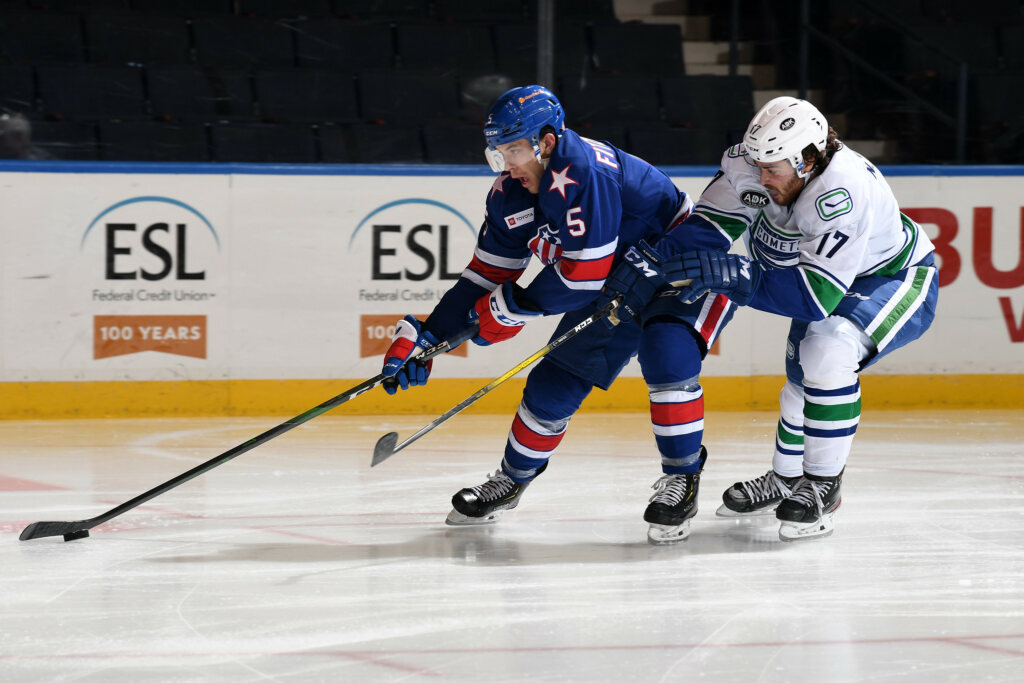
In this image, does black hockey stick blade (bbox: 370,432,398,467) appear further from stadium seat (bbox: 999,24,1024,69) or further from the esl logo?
stadium seat (bbox: 999,24,1024,69)

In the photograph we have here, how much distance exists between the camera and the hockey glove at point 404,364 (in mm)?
3250

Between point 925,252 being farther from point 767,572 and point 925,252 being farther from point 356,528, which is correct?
point 356,528

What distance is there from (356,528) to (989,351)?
4.19m

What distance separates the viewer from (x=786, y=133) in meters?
2.99

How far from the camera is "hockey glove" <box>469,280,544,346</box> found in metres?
3.23

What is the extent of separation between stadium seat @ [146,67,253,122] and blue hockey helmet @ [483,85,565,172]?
3.90 metres

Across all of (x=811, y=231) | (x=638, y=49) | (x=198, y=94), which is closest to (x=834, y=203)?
(x=811, y=231)

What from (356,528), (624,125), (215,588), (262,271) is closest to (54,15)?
(262,271)

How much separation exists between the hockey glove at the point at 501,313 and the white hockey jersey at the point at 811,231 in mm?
420

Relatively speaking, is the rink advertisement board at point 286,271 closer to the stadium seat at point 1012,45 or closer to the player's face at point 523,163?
the stadium seat at point 1012,45

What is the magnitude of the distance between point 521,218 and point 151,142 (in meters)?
3.41

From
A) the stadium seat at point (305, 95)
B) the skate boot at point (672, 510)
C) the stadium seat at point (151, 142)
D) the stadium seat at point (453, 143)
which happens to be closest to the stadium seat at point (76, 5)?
the stadium seat at point (305, 95)

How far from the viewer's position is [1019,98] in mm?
7016

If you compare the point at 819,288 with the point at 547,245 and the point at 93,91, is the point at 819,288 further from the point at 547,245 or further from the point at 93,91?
the point at 93,91
